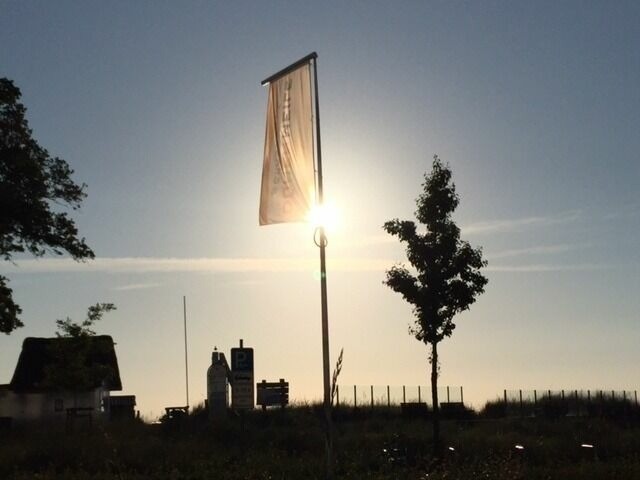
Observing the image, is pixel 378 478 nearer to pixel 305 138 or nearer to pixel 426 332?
pixel 305 138

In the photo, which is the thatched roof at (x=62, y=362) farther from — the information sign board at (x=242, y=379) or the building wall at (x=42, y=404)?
the information sign board at (x=242, y=379)

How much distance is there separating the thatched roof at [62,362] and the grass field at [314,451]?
1275 centimetres

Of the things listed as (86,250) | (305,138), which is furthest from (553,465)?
(86,250)

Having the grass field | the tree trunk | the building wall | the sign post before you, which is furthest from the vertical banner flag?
the building wall

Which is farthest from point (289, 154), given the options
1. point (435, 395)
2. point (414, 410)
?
point (414, 410)

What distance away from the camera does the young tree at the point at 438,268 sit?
34.4 m

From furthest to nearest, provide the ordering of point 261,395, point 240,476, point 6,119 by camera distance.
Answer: point 261,395 < point 6,119 < point 240,476

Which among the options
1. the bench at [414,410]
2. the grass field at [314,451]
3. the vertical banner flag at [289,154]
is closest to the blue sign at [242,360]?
the grass field at [314,451]

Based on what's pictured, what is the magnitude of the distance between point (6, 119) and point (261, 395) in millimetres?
17387

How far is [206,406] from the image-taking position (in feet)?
154

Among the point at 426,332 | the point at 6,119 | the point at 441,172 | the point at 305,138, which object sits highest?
the point at 6,119

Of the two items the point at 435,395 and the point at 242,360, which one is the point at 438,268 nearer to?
the point at 435,395

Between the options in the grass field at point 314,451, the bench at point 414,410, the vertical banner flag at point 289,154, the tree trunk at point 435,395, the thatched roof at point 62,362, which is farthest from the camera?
the thatched roof at point 62,362

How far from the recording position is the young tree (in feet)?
113
